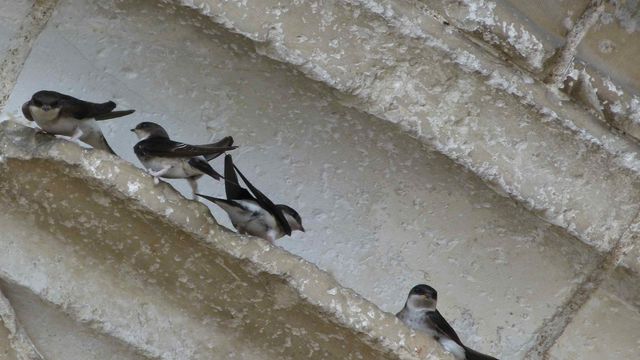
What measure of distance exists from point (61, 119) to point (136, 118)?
264 mm

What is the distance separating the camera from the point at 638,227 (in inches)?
122

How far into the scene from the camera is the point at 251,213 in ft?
10.2

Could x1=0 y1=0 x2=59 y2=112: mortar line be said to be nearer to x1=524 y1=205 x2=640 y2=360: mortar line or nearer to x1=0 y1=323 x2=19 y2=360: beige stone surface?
x1=0 y1=323 x2=19 y2=360: beige stone surface

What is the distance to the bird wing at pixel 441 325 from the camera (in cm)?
311

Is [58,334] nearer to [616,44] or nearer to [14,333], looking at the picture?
[14,333]

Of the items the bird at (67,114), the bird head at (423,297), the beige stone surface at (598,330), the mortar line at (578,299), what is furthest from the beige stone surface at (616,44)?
the bird at (67,114)

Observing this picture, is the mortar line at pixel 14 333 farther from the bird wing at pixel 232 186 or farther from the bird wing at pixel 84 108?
the bird wing at pixel 232 186

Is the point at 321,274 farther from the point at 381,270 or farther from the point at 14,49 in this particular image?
the point at 14,49

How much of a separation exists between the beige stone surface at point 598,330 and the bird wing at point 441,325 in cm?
18

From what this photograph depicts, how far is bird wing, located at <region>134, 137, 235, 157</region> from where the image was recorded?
2.90 metres

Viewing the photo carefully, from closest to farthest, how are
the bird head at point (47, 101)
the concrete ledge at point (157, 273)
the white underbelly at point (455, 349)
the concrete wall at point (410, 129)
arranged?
1. the concrete ledge at point (157, 273)
2. the bird head at point (47, 101)
3. the concrete wall at point (410, 129)
4. the white underbelly at point (455, 349)

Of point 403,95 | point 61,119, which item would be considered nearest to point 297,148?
point 403,95

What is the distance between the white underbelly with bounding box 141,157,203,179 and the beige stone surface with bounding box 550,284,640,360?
0.74 metres

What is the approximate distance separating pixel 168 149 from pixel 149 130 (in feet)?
0.35
